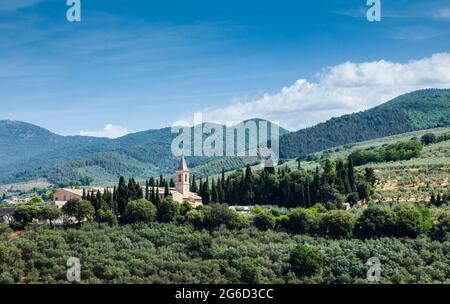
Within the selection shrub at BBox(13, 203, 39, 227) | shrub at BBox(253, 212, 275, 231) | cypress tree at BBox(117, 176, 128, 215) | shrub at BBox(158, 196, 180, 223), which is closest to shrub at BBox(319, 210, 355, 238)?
shrub at BBox(253, 212, 275, 231)

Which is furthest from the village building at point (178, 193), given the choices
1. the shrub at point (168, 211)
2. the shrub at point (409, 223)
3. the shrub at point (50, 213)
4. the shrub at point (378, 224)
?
the shrub at point (409, 223)

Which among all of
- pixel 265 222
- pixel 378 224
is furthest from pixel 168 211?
pixel 378 224

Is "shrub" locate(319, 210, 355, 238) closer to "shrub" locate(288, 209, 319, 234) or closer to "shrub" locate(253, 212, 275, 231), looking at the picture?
"shrub" locate(288, 209, 319, 234)

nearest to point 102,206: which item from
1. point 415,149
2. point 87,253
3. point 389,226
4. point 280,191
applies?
point 87,253

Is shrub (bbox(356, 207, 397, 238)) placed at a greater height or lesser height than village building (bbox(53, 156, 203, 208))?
lesser

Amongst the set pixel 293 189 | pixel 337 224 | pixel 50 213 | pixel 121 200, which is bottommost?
pixel 337 224

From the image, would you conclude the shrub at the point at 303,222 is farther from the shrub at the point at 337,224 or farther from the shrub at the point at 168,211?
the shrub at the point at 168,211

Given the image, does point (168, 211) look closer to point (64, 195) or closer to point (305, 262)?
point (64, 195)

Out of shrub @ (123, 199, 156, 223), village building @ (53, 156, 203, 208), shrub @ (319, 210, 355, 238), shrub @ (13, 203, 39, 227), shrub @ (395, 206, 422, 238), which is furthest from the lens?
village building @ (53, 156, 203, 208)

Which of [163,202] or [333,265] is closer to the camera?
[333,265]
